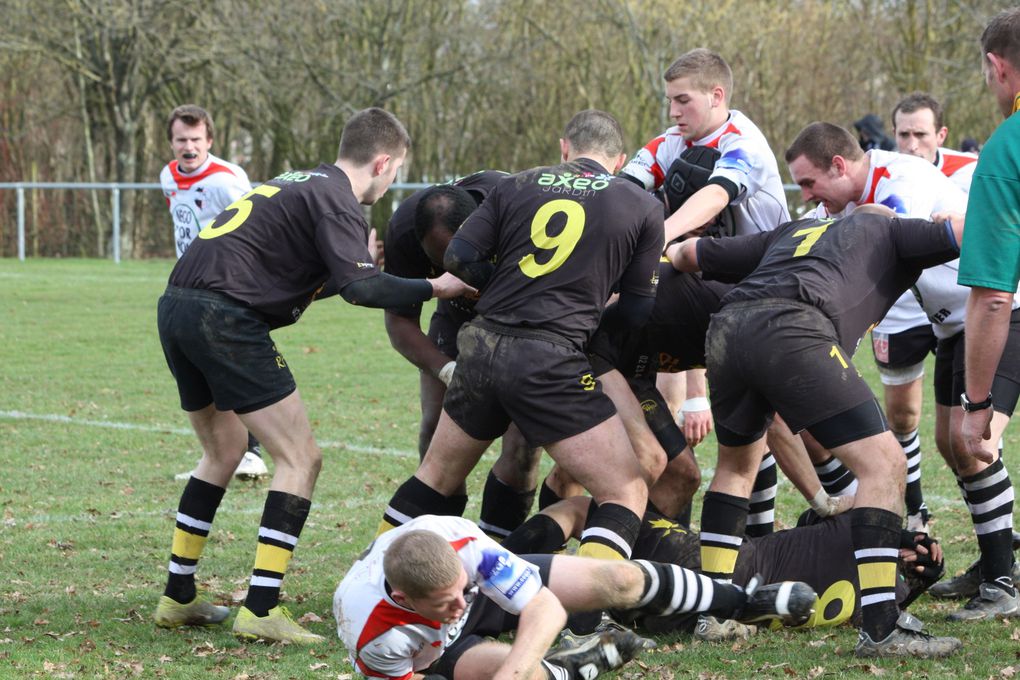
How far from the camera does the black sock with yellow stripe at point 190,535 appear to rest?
5.75 m

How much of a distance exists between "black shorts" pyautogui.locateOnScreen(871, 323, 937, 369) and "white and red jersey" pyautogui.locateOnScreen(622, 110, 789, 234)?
47.0 inches

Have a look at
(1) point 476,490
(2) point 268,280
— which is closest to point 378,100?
(1) point 476,490

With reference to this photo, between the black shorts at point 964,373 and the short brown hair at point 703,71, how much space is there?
67.4 inches

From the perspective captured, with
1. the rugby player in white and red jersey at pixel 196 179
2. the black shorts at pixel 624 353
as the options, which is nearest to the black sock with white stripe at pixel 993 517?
the black shorts at pixel 624 353

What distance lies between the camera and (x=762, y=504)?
21.8ft

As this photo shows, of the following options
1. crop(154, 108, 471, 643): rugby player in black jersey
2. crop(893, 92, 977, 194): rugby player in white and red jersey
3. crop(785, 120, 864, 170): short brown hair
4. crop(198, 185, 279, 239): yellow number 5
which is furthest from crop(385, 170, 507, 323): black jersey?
crop(893, 92, 977, 194): rugby player in white and red jersey

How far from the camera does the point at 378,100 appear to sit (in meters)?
27.2

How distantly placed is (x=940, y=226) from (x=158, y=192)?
79.5 feet

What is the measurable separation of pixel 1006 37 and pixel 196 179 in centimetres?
683

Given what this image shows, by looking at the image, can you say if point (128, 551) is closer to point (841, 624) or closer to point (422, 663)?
point (422, 663)

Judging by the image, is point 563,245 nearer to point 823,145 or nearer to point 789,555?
point 823,145

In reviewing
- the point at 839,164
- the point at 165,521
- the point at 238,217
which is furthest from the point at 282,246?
the point at 165,521

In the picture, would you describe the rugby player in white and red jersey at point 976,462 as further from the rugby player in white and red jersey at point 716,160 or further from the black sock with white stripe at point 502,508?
the black sock with white stripe at point 502,508

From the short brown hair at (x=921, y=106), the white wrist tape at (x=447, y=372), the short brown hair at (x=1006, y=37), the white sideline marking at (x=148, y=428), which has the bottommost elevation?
the white sideline marking at (x=148, y=428)
